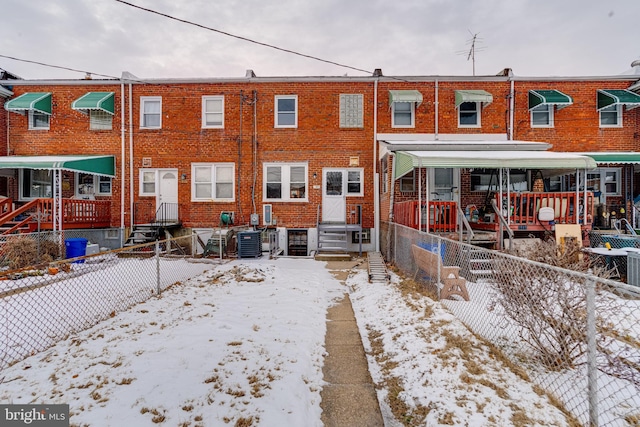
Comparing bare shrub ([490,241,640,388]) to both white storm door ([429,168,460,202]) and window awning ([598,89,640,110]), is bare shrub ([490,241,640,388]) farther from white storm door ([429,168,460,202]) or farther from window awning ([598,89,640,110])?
window awning ([598,89,640,110])

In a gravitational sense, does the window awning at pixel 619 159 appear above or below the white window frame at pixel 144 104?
below

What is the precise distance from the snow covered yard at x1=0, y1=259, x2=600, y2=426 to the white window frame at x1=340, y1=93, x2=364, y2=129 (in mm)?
9281

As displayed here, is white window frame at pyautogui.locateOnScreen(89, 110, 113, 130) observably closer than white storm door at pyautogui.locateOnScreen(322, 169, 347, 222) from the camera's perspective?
No

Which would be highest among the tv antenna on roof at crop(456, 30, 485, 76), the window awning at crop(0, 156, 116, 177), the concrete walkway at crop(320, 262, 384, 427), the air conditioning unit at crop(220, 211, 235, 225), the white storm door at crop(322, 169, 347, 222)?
the tv antenna on roof at crop(456, 30, 485, 76)

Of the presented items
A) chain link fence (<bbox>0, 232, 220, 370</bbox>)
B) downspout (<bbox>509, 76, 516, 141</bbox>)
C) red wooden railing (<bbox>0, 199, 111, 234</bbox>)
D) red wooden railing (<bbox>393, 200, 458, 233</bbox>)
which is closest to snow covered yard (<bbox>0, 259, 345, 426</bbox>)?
chain link fence (<bbox>0, 232, 220, 370</bbox>)

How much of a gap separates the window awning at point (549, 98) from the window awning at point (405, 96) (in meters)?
5.00

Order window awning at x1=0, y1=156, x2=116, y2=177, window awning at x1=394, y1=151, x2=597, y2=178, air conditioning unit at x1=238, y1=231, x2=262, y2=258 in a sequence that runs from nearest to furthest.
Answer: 1. window awning at x1=394, y1=151, x2=597, y2=178
2. window awning at x1=0, y1=156, x2=116, y2=177
3. air conditioning unit at x1=238, y1=231, x2=262, y2=258

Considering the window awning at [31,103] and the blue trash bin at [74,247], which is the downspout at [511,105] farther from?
the window awning at [31,103]

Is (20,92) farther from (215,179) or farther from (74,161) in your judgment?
(215,179)

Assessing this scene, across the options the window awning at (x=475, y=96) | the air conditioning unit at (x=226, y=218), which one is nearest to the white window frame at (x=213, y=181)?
the air conditioning unit at (x=226, y=218)

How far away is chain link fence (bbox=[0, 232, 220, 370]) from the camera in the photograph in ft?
15.4

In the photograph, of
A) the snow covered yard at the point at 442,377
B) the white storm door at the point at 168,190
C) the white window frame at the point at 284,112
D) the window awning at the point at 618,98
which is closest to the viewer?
the snow covered yard at the point at 442,377

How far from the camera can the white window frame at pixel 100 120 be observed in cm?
1369

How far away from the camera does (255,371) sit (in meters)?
3.53
